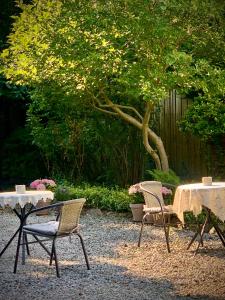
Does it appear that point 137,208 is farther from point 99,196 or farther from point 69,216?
point 69,216

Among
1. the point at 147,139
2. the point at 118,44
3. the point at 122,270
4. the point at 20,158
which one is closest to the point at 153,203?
the point at 122,270

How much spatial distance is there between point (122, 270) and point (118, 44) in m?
4.24

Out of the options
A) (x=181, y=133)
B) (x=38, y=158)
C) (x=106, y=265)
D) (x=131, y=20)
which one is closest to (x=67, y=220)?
(x=106, y=265)

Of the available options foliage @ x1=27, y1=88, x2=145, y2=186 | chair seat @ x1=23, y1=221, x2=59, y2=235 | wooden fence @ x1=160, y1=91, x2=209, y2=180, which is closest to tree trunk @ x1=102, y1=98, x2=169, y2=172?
foliage @ x1=27, y1=88, x2=145, y2=186

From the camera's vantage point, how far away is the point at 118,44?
30.0 feet

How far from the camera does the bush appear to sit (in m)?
9.97

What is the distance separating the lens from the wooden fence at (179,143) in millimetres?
12102

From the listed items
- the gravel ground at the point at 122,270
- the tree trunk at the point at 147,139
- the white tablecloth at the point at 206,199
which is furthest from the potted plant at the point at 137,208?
the white tablecloth at the point at 206,199

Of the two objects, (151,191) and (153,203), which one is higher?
(151,191)

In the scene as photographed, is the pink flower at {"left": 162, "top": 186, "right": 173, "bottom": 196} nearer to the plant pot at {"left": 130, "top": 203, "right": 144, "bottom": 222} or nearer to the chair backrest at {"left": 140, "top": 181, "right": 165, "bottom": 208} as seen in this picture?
the plant pot at {"left": 130, "top": 203, "right": 144, "bottom": 222}

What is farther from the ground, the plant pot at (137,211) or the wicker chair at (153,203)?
the wicker chair at (153,203)

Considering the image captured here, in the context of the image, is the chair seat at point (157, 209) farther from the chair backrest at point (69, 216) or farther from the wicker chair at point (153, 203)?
the chair backrest at point (69, 216)

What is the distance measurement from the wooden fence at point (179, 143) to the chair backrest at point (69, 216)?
20.5ft

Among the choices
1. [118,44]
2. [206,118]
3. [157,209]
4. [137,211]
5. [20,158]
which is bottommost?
[137,211]
